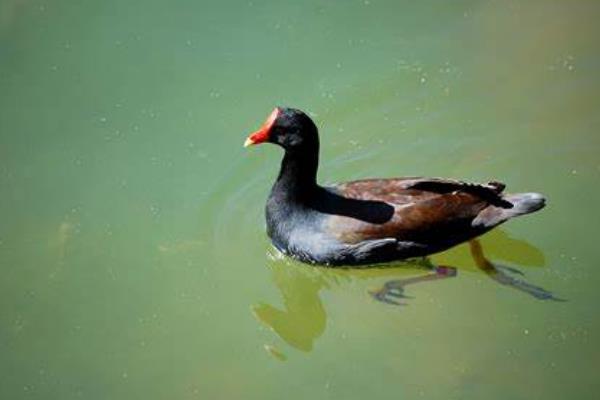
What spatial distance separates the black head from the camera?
5469 mm

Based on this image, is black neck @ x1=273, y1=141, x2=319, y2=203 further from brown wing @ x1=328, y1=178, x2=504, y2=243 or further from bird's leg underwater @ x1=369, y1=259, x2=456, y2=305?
bird's leg underwater @ x1=369, y1=259, x2=456, y2=305

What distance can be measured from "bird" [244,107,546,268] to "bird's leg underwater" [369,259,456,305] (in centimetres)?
18

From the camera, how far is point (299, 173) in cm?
571

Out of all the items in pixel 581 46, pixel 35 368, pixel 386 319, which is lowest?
pixel 35 368

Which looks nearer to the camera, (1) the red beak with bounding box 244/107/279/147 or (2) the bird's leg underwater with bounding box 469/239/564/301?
(1) the red beak with bounding box 244/107/279/147

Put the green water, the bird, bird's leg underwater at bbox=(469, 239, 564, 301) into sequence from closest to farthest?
the green water, the bird, bird's leg underwater at bbox=(469, 239, 564, 301)

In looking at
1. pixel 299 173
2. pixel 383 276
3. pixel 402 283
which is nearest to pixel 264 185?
pixel 299 173

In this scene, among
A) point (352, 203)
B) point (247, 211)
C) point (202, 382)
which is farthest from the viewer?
point (247, 211)

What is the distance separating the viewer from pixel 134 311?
226 inches

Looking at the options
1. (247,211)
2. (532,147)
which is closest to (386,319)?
(247,211)

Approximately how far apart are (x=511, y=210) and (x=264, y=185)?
182 centimetres

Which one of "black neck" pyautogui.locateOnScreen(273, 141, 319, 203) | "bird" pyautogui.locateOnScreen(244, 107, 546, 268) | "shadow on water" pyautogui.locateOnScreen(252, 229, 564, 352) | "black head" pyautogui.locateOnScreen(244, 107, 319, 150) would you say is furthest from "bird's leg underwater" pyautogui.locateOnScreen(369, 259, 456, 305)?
"black head" pyautogui.locateOnScreen(244, 107, 319, 150)

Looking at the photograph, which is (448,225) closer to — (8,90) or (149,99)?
(149,99)

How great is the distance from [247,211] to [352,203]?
0.95 metres
